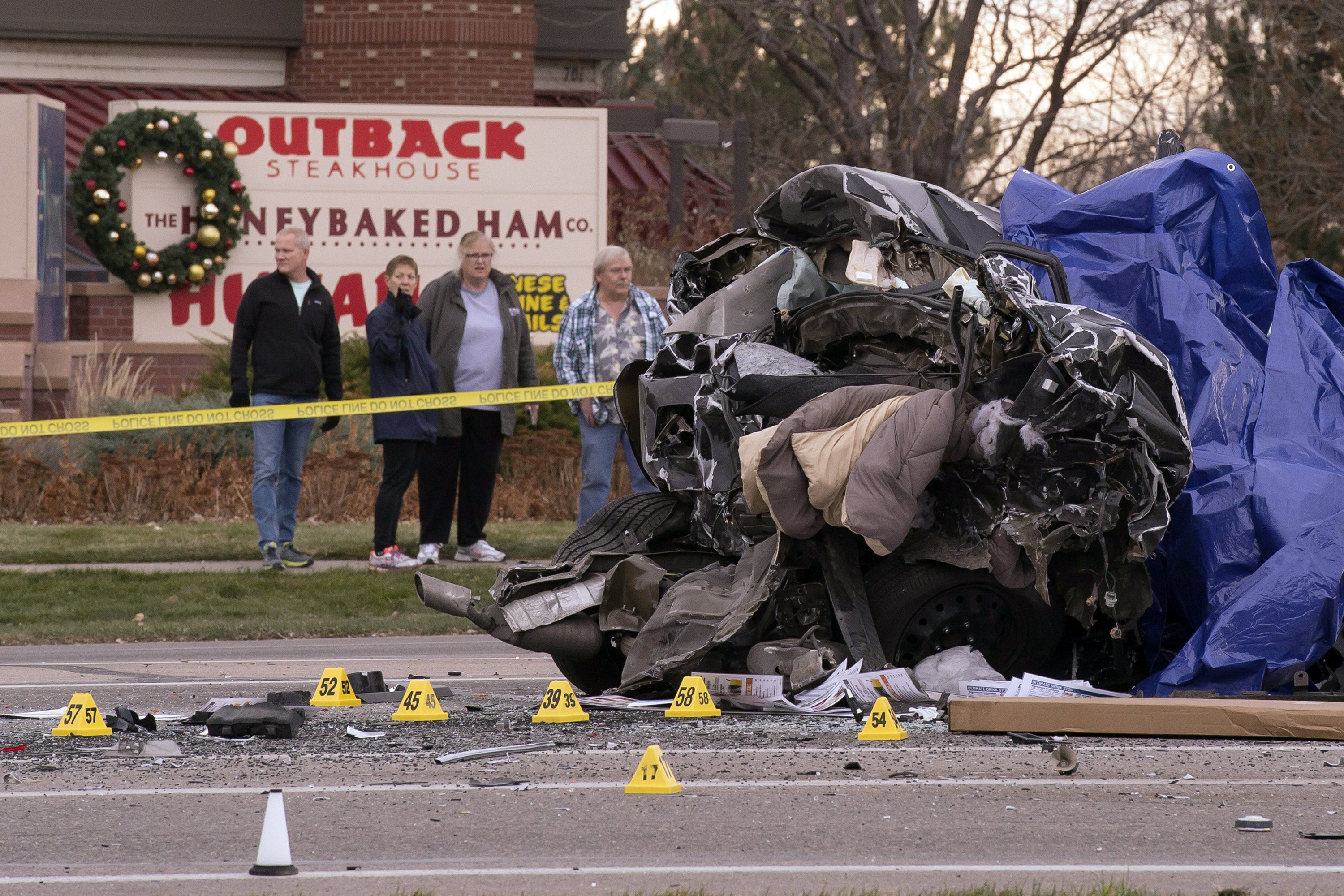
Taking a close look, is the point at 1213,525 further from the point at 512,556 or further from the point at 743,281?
the point at 512,556

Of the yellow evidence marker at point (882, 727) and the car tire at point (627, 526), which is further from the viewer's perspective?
the car tire at point (627, 526)

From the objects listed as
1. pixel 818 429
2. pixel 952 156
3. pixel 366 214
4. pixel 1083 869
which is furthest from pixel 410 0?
pixel 1083 869

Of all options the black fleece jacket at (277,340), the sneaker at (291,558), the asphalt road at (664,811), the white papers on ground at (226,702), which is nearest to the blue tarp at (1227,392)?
the asphalt road at (664,811)

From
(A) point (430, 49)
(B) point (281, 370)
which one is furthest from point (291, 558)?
(A) point (430, 49)

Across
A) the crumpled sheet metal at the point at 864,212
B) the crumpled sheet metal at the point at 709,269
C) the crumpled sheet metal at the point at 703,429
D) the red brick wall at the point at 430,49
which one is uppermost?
the red brick wall at the point at 430,49

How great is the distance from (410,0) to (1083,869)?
61.2ft

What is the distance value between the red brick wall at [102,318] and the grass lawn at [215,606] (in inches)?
282

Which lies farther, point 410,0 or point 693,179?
point 693,179

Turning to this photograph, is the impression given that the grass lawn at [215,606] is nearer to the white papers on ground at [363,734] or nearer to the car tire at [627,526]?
the car tire at [627,526]

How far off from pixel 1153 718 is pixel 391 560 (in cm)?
648

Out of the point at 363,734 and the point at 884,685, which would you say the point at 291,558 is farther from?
the point at 884,685

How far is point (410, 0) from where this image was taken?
21.2 meters

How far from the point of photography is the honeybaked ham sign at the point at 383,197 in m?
17.8

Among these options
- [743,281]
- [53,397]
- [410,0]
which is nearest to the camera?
[743,281]
